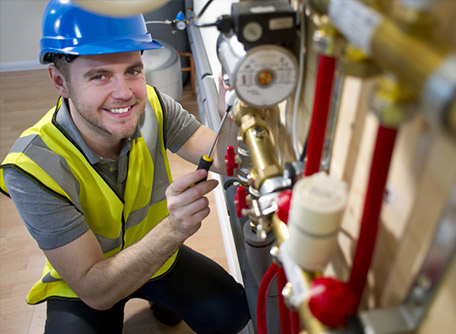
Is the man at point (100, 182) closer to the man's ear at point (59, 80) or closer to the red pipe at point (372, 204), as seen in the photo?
the man's ear at point (59, 80)

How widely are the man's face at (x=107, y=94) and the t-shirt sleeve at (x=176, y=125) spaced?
0.17 meters

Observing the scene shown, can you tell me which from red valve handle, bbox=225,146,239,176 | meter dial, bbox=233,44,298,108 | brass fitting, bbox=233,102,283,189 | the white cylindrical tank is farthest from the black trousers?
the white cylindrical tank

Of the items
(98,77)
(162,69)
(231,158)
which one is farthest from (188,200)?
(162,69)

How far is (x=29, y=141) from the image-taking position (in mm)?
875

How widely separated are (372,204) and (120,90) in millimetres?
753

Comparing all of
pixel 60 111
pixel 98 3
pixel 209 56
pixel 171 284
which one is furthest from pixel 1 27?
pixel 98 3

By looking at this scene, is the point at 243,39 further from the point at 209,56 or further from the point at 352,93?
the point at 209,56

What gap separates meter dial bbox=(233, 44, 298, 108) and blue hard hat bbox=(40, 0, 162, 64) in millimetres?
443

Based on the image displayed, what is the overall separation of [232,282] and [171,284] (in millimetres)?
204

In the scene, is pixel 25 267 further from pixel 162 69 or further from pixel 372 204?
pixel 372 204

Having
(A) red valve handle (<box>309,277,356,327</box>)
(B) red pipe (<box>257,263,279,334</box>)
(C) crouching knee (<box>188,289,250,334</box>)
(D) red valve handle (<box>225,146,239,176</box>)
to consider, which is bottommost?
(C) crouching knee (<box>188,289,250,334</box>)

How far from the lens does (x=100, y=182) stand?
0.95 m

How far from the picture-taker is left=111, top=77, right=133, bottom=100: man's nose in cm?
91

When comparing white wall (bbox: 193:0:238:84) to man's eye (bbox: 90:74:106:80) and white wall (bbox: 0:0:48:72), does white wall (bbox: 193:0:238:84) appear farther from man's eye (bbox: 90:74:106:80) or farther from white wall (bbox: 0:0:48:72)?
white wall (bbox: 0:0:48:72)
